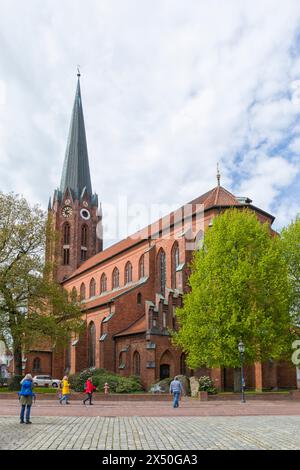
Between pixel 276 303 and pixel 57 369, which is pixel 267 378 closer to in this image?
pixel 276 303

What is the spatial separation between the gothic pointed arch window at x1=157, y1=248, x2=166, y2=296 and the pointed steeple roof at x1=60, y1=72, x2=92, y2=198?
92.7ft

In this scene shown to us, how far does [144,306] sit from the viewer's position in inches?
1747

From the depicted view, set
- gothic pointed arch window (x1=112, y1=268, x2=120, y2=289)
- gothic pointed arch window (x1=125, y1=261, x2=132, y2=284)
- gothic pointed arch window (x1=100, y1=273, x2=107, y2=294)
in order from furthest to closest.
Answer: gothic pointed arch window (x1=100, y1=273, x2=107, y2=294), gothic pointed arch window (x1=112, y1=268, x2=120, y2=289), gothic pointed arch window (x1=125, y1=261, x2=132, y2=284)

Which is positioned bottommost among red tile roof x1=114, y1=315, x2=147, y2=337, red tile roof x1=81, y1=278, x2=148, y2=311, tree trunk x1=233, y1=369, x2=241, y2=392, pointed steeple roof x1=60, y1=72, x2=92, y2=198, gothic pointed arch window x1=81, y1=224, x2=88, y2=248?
tree trunk x1=233, y1=369, x2=241, y2=392

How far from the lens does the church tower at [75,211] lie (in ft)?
228

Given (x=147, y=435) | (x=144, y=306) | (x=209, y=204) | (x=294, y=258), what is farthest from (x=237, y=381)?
(x=147, y=435)

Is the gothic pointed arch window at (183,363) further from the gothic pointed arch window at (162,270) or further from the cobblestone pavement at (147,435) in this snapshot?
the cobblestone pavement at (147,435)

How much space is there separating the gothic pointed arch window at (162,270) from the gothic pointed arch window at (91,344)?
9.29 meters

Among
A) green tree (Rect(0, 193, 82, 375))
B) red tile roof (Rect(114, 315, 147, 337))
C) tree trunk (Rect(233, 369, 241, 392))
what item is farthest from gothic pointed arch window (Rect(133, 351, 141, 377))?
tree trunk (Rect(233, 369, 241, 392))

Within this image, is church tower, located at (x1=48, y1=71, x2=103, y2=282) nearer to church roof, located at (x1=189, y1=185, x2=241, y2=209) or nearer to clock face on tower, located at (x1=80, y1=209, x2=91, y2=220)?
clock face on tower, located at (x1=80, y1=209, x2=91, y2=220)

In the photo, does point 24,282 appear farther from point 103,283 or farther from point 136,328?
point 103,283

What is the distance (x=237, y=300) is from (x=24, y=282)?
50.2 ft

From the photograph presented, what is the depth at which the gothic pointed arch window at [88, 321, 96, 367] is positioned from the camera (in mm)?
48684

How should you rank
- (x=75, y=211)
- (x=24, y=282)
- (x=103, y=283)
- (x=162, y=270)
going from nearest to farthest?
1. (x=24, y=282)
2. (x=162, y=270)
3. (x=103, y=283)
4. (x=75, y=211)
